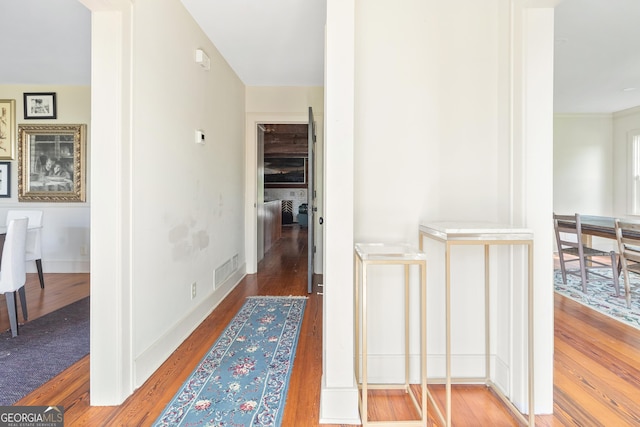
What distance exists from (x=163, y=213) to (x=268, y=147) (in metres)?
7.41

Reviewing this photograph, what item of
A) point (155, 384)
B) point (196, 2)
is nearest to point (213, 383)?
point (155, 384)

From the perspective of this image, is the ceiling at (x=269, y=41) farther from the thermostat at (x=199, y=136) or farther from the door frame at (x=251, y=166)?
the thermostat at (x=199, y=136)

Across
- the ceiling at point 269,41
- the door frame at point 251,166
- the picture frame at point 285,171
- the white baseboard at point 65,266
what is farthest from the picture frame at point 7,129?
the picture frame at point 285,171

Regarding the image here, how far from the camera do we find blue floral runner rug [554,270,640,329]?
2.73 m

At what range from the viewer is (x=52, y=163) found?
4.02 m

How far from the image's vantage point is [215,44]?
2.91 m

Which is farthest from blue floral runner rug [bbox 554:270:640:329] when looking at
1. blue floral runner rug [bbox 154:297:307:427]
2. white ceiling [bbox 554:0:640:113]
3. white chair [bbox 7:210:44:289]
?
white chair [bbox 7:210:44:289]

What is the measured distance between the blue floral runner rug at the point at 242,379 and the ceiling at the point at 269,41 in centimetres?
253

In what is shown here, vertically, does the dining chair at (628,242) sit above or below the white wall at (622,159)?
below

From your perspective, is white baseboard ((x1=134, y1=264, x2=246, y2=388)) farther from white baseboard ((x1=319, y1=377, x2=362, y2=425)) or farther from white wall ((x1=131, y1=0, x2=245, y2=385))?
white baseboard ((x1=319, y1=377, x2=362, y2=425))

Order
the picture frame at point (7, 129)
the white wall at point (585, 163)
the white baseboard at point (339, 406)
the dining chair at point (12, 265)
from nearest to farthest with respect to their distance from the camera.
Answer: the white baseboard at point (339, 406), the dining chair at point (12, 265), the picture frame at point (7, 129), the white wall at point (585, 163)

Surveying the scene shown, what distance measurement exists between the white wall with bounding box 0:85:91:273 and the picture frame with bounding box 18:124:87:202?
8cm

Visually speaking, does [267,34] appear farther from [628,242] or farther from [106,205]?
[628,242]

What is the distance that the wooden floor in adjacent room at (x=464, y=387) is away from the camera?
144cm
